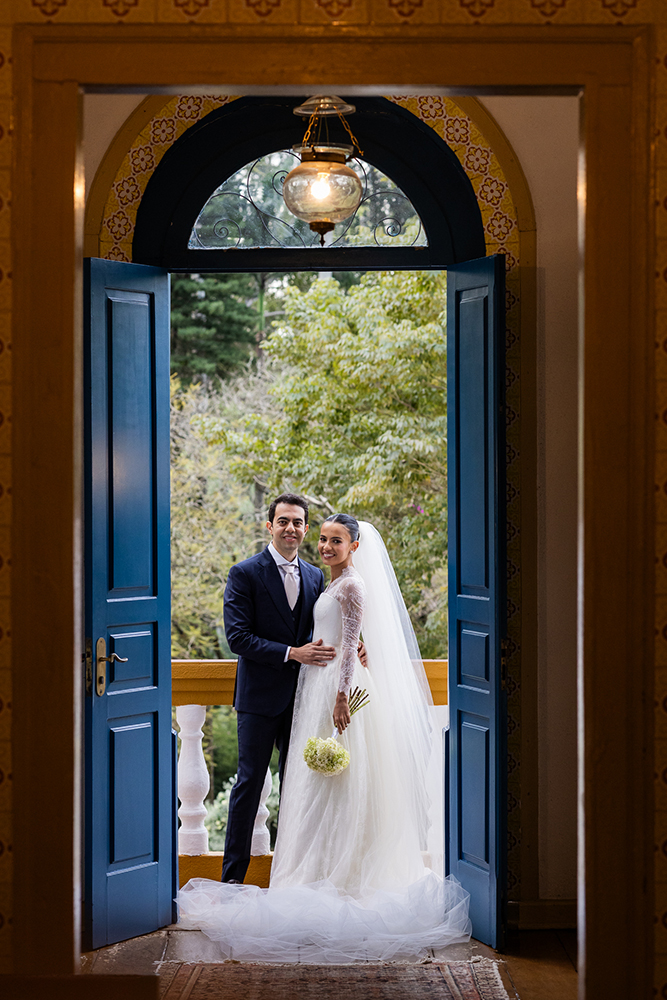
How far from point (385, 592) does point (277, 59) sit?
10.4 feet

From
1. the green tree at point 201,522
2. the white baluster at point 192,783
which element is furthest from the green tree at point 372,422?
the white baluster at point 192,783

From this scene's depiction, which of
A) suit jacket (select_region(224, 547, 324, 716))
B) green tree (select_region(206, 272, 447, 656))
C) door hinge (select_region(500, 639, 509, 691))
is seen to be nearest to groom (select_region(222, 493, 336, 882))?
suit jacket (select_region(224, 547, 324, 716))

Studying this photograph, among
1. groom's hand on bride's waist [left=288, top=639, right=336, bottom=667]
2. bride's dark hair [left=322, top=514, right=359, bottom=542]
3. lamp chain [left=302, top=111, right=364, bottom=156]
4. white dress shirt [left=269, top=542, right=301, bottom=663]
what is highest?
lamp chain [left=302, top=111, right=364, bottom=156]

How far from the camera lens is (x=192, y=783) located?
193 inches

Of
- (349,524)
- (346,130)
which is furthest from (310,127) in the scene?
(349,524)

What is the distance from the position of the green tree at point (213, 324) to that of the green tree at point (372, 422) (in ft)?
4.63

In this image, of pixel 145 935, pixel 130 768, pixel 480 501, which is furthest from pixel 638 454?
pixel 145 935

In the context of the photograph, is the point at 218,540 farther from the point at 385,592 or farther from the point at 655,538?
the point at 655,538

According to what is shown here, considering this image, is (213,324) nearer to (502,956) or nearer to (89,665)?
(89,665)

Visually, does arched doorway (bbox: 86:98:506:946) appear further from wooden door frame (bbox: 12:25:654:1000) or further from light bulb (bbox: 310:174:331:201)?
wooden door frame (bbox: 12:25:654:1000)

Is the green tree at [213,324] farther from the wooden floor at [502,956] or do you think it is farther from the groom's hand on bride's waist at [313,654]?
the wooden floor at [502,956]

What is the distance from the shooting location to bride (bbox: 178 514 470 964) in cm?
398

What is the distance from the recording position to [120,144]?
4191 millimetres

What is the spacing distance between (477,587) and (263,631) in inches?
45.4
